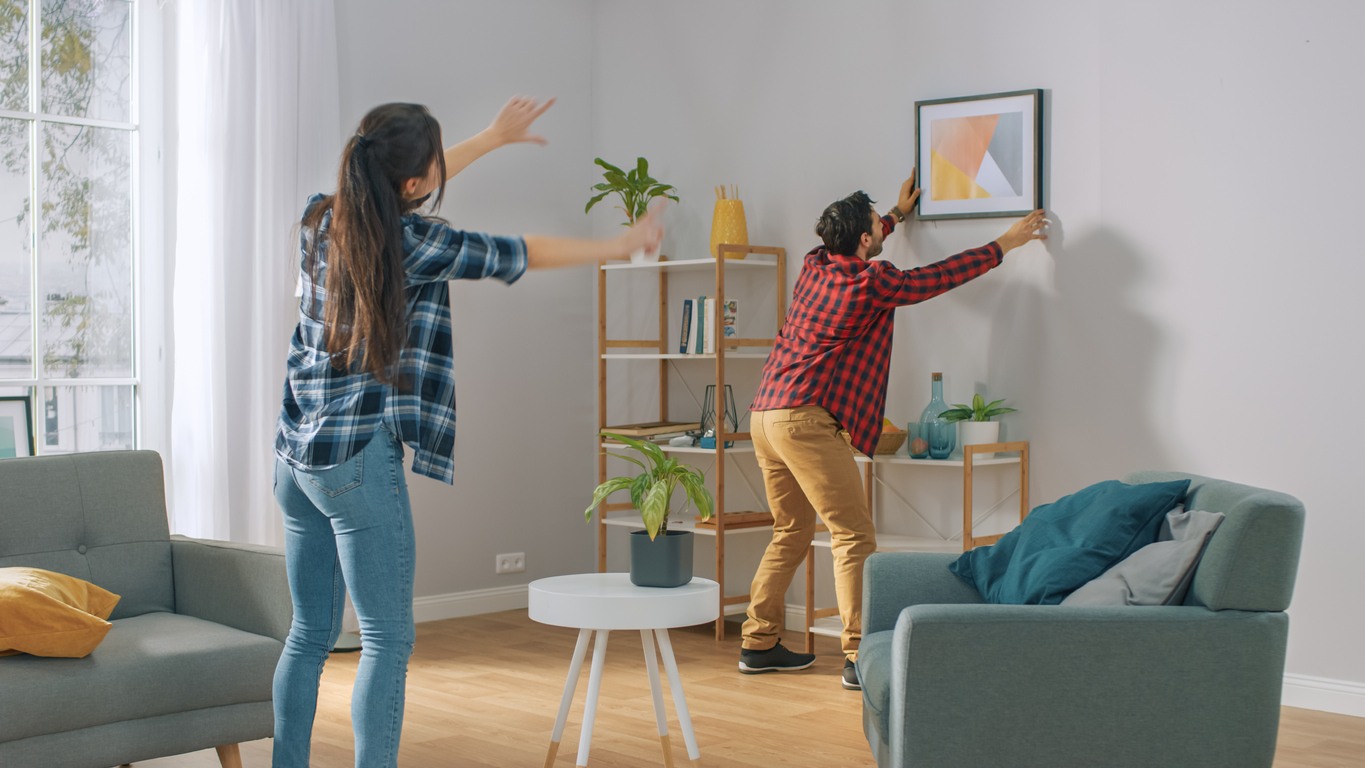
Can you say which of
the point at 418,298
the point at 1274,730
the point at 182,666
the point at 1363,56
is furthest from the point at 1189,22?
the point at 182,666

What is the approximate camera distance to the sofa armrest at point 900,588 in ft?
9.87

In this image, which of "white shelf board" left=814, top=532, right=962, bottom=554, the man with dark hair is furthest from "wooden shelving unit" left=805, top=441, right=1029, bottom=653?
the man with dark hair

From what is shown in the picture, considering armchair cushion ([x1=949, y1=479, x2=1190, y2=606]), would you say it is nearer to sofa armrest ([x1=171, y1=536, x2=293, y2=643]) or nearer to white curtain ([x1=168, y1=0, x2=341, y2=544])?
sofa armrest ([x1=171, y1=536, x2=293, y2=643])

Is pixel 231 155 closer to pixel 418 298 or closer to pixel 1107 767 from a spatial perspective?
pixel 418 298

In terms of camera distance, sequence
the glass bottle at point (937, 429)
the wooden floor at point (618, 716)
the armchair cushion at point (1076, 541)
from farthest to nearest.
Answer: the glass bottle at point (937, 429) < the wooden floor at point (618, 716) < the armchair cushion at point (1076, 541)

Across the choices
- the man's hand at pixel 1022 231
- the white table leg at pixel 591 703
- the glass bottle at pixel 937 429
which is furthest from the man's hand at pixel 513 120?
the glass bottle at pixel 937 429

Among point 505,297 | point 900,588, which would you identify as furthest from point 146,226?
point 900,588

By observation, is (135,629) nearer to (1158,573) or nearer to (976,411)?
(1158,573)

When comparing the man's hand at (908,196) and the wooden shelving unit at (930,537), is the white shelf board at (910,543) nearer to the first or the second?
the wooden shelving unit at (930,537)

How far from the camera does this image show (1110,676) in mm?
2439

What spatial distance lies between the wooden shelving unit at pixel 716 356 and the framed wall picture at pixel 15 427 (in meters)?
2.09

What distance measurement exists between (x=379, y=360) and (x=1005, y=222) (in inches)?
114

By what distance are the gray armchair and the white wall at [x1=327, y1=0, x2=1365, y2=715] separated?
5.67 feet

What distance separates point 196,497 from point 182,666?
176cm
